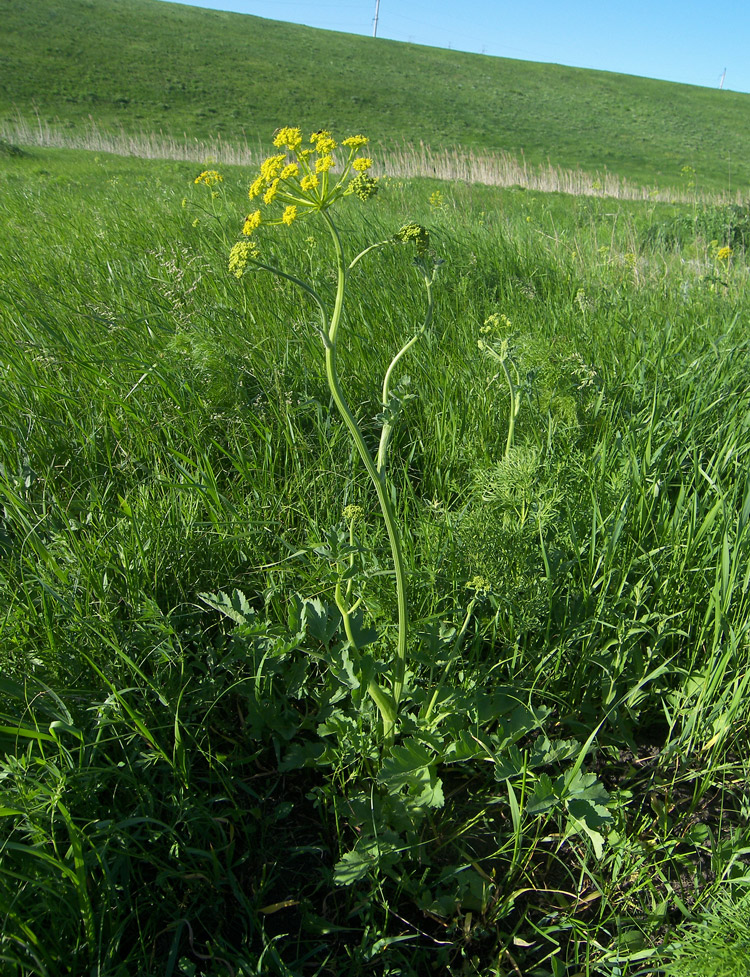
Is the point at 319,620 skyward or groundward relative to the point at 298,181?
groundward

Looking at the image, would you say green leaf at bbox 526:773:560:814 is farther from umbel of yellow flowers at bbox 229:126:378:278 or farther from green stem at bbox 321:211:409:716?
umbel of yellow flowers at bbox 229:126:378:278

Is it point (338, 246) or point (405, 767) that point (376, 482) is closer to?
point (338, 246)

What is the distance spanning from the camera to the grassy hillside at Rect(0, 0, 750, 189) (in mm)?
31391

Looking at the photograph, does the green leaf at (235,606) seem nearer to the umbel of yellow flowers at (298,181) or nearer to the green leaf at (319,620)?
the green leaf at (319,620)

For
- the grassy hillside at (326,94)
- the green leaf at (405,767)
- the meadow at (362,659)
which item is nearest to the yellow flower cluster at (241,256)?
the meadow at (362,659)

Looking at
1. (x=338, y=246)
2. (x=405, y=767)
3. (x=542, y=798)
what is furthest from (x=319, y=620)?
(x=338, y=246)

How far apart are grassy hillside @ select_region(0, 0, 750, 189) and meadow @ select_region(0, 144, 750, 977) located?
26565 mm

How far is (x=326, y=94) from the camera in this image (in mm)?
38250

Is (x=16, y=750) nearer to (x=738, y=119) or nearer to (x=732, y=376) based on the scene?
(x=732, y=376)

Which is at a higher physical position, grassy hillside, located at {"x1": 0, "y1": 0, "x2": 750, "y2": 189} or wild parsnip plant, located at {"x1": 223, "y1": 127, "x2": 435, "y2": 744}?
grassy hillside, located at {"x1": 0, "y1": 0, "x2": 750, "y2": 189}

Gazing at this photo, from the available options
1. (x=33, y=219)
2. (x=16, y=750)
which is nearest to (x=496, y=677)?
(x=16, y=750)

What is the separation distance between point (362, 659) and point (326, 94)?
151ft

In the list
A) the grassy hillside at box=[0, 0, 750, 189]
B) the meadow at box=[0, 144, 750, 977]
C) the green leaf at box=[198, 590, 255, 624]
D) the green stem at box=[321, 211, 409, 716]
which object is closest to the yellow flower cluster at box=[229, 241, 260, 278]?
the green stem at box=[321, 211, 409, 716]

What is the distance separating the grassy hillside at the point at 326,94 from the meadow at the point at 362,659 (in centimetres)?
2657
